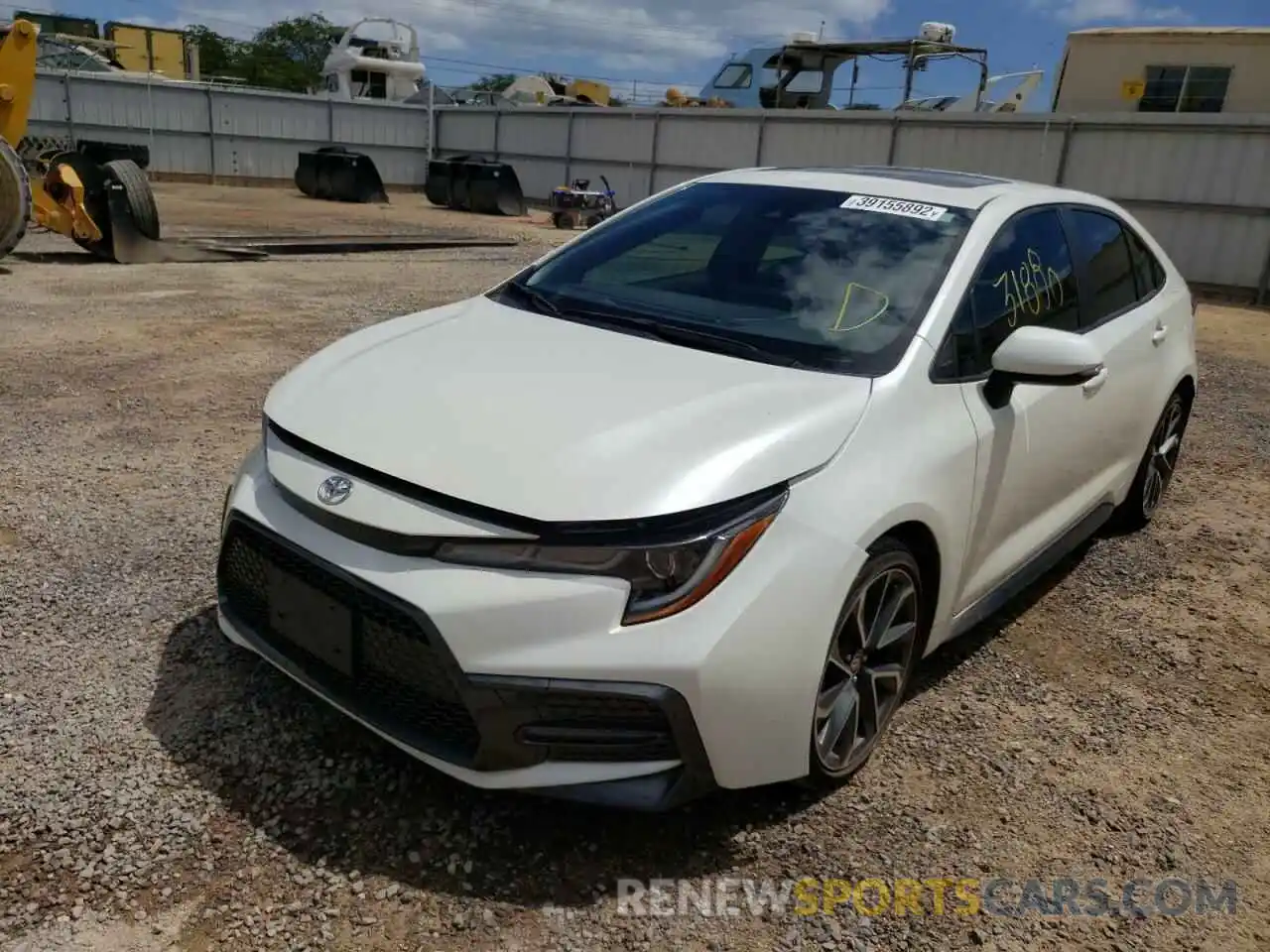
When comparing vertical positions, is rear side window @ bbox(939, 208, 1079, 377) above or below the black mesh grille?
above

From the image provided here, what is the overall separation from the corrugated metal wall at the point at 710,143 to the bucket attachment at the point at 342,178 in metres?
3.39

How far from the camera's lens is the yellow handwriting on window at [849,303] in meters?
2.99

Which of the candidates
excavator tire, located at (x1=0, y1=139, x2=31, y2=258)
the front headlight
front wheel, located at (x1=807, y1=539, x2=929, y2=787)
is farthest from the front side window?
the front headlight

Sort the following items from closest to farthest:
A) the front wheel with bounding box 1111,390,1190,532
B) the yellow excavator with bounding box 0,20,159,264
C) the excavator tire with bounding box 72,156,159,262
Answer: the front wheel with bounding box 1111,390,1190,532 → the yellow excavator with bounding box 0,20,159,264 → the excavator tire with bounding box 72,156,159,262

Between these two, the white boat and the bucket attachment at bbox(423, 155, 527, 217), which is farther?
the white boat

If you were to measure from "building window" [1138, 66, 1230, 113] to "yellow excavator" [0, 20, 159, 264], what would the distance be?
2025 cm

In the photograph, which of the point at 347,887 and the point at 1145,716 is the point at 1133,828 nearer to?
the point at 1145,716

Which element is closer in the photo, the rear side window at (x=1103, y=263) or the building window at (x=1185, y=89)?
the rear side window at (x=1103, y=263)

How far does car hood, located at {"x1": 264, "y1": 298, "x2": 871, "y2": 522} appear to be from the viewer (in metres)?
2.26

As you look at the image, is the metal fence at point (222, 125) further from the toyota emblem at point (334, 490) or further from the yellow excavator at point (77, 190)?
the toyota emblem at point (334, 490)

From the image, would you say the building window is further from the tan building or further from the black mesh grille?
the black mesh grille

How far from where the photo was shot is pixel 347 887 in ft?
7.51

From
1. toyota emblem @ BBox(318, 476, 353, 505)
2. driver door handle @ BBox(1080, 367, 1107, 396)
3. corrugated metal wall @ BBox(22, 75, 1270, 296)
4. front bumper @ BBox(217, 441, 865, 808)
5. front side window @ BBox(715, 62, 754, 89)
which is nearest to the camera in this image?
front bumper @ BBox(217, 441, 865, 808)

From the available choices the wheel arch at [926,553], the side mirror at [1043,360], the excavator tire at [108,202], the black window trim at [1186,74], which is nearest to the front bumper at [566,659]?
the wheel arch at [926,553]
